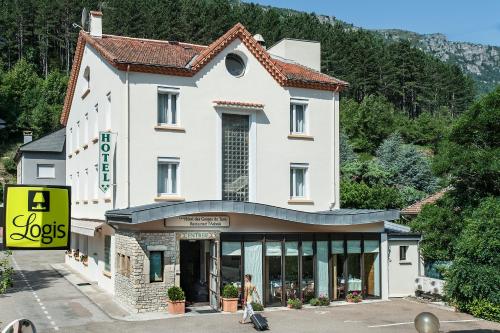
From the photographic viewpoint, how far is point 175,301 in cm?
2309

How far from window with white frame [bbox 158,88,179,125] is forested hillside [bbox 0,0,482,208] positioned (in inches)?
1669

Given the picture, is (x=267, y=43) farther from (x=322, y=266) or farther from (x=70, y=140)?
(x=322, y=266)

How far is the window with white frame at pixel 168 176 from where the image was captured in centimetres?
2672

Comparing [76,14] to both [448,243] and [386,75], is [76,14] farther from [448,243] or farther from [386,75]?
[448,243]

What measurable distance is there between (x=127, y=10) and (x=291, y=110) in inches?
3074

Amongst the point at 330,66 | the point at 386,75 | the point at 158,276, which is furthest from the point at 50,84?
the point at 158,276

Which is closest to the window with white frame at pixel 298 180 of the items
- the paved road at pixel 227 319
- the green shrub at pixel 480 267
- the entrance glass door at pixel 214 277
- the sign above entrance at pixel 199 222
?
the sign above entrance at pixel 199 222

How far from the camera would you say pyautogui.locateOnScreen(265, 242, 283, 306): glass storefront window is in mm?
25656

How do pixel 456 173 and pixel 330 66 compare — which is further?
pixel 330 66

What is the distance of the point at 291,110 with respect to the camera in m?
30.0

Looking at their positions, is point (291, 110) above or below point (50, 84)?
below

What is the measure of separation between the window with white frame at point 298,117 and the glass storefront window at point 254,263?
7.06 metres

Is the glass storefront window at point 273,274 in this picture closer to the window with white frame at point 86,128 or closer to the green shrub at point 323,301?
the green shrub at point 323,301

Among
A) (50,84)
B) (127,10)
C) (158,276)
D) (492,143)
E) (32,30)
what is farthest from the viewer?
(32,30)
